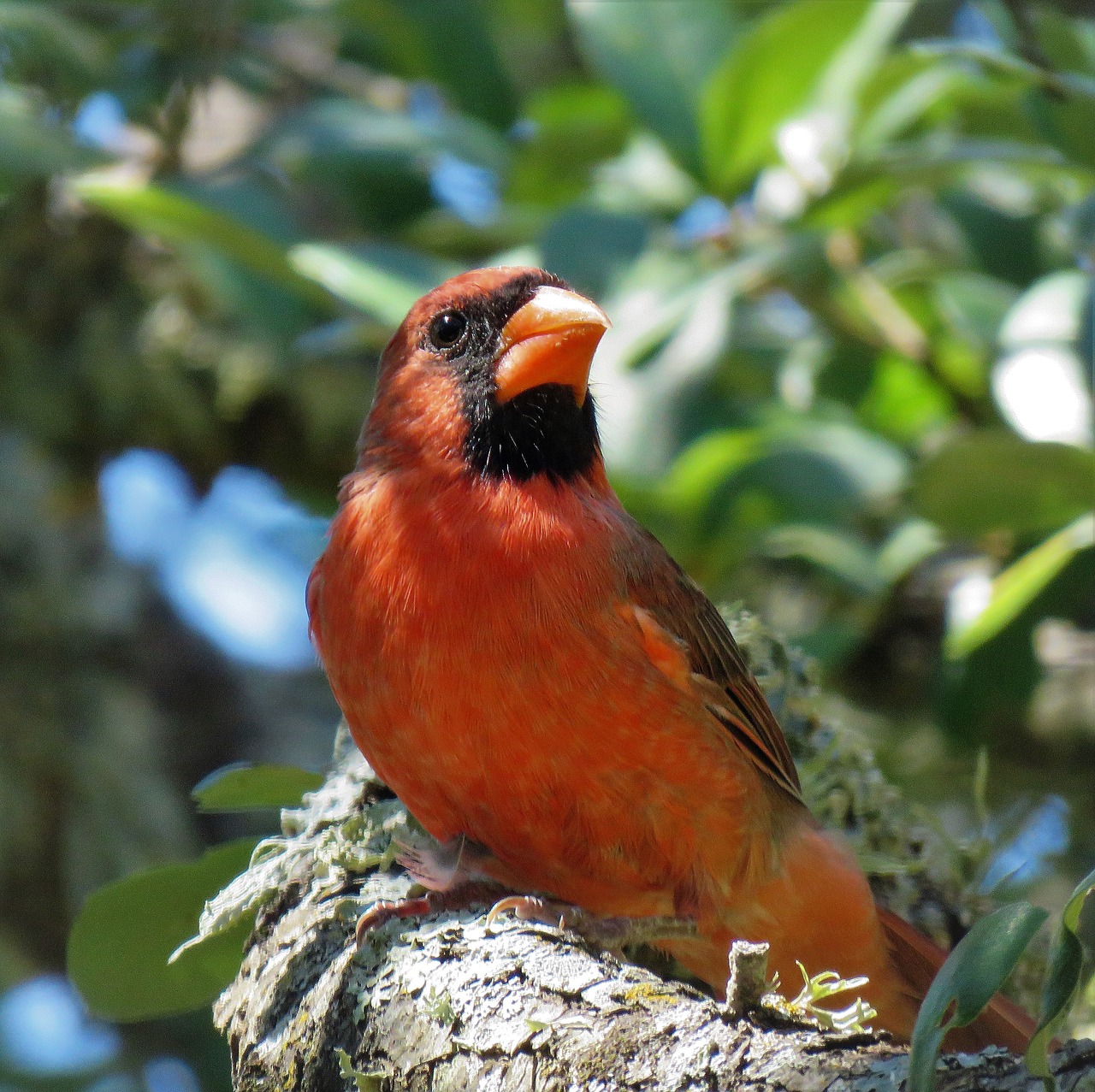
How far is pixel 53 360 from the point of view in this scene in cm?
470

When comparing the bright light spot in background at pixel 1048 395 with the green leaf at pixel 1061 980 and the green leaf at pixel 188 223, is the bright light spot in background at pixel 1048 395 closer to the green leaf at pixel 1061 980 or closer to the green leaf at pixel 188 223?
the green leaf at pixel 188 223

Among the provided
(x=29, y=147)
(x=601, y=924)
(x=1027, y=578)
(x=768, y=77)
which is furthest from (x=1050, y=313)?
(x=29, y=147)

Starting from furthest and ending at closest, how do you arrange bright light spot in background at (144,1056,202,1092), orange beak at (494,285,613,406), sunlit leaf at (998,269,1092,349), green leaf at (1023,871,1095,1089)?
bright light spot in background at (144,1056,202,1092) < sunlit leaf at (998,269,1092,349) < orange beak at (494,285,613,406) < green leaf at (1023,871,1095,1089)

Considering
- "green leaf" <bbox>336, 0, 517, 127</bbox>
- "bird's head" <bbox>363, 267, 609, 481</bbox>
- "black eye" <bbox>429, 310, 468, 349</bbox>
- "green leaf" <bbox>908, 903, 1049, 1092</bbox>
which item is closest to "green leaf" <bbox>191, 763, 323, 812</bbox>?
"bird's head" <bbox>363, 267, 609, 481</bbox>

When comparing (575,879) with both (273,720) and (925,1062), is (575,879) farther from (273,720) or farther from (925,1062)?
(273,720)

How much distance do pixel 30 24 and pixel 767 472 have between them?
2003mm

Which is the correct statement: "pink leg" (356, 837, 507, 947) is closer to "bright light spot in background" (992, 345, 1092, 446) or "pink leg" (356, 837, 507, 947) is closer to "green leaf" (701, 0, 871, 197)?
"bright light spot in background" (992, 345, 1092, 446)

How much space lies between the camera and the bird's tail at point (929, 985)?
270cm

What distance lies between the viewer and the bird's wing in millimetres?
2768

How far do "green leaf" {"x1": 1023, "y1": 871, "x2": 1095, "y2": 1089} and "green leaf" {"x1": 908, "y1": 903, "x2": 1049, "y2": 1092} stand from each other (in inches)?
1.8

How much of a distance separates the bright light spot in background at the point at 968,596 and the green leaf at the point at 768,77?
1.24 m

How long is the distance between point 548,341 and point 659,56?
114cm

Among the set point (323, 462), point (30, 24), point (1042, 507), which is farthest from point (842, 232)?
point (30, 24)

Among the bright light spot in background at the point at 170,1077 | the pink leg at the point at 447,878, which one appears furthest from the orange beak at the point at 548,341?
the bright light spot in background at the point at 170,1077
